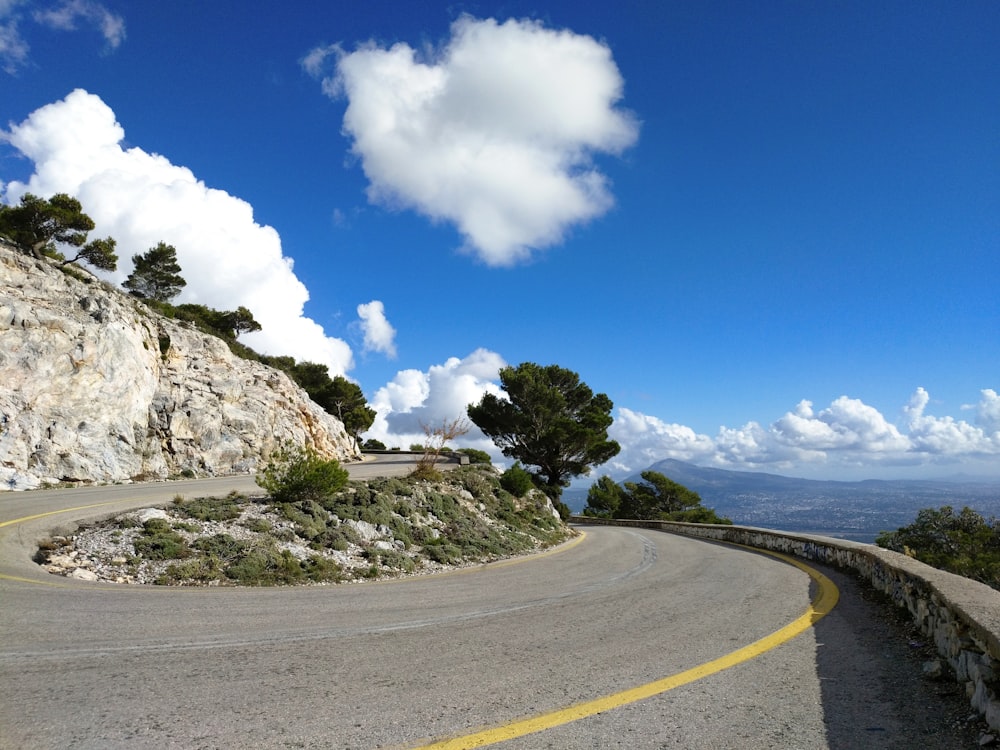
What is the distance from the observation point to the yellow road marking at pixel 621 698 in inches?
139

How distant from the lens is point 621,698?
4273 millimetres

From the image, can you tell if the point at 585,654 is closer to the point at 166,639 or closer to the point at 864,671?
the point at 864,671

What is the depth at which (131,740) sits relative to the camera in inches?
139

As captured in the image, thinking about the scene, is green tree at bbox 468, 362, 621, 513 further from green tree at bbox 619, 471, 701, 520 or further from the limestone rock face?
green tree at bbox 619, 471, 701, 520

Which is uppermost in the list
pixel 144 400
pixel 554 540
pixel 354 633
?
pixel 144 400

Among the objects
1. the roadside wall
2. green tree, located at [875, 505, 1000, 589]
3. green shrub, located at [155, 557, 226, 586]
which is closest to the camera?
the roadside wall

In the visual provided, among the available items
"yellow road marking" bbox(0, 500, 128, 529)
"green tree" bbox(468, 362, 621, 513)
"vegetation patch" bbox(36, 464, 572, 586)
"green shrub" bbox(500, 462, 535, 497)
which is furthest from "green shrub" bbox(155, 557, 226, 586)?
"green tree" bbox(468, 362, 621, 513)

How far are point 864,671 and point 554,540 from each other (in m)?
16.2

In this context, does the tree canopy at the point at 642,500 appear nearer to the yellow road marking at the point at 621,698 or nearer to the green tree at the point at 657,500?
the green tree at the point at 657,500

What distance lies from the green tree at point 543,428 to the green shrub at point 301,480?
2340 centimetres

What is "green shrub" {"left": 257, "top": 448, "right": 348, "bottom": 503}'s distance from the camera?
564 inches

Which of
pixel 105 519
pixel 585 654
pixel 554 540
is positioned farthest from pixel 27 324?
pixel 585 654

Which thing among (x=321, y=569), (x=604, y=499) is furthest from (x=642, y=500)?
(x=321, y=569)

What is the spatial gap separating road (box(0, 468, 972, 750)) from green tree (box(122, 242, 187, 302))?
49798 millimetres
